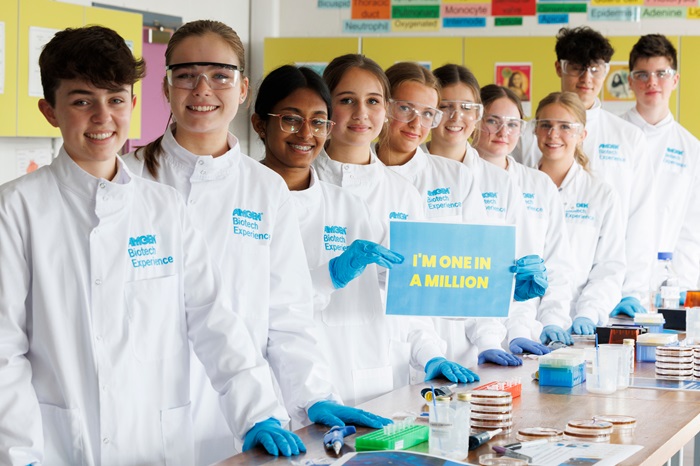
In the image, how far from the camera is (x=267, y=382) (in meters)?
2.19

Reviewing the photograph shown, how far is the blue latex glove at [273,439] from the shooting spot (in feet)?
6.48

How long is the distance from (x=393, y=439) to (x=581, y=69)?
10.7 feet

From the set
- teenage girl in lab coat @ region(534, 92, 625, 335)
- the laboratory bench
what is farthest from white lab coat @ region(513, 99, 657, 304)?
the laboratory bench

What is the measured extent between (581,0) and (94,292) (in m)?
5.94

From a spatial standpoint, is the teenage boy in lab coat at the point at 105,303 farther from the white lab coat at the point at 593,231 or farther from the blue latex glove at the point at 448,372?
the white lab coat at the point at 593,231

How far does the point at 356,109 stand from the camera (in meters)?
3.06

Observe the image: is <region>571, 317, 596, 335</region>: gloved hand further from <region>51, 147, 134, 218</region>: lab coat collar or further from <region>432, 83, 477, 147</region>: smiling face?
<region>51, 147, 134, 218</region>: lab coat collar

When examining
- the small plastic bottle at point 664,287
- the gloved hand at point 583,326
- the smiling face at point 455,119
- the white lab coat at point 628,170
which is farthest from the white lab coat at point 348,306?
the white lab coat at point 628,170

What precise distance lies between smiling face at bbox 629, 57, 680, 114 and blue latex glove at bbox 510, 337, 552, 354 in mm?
2245

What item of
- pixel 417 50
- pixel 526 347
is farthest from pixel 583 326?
pixel 417 50

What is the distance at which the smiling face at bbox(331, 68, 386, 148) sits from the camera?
10.00ft

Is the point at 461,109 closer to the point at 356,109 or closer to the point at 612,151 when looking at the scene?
the point at 356,109

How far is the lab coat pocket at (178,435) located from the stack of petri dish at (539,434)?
0.76 meters

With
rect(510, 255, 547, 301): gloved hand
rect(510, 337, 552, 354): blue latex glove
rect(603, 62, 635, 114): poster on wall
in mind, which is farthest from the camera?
rect(603, 62, 635, 114): poster on wall
